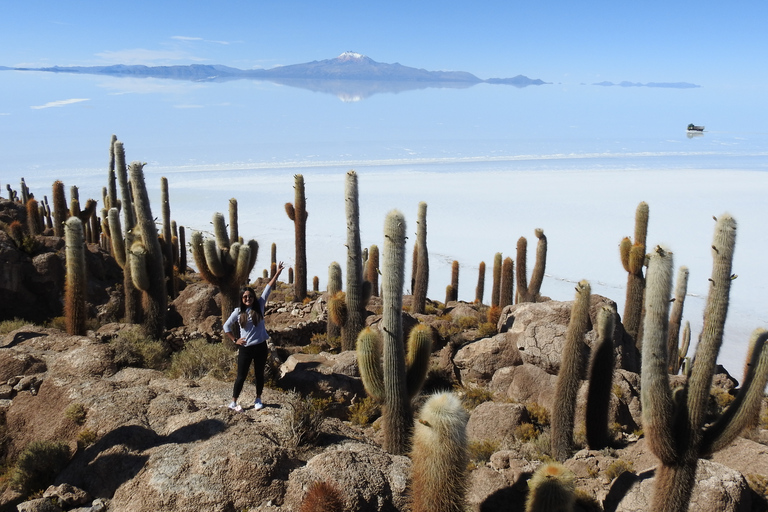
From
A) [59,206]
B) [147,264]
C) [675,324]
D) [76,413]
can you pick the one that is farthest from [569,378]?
[59,206]

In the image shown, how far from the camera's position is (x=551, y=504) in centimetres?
525

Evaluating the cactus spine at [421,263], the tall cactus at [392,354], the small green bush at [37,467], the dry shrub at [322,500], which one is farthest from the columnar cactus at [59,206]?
the dry shrub at [322,500]

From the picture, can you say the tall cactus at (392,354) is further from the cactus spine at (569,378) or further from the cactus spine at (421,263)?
the cactus spine at (421,263)

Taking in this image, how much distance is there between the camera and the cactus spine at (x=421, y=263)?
1716 cm

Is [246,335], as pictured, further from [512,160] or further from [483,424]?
[512,160]

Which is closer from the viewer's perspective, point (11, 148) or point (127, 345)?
point (127, 345)

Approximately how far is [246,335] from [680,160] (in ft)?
257

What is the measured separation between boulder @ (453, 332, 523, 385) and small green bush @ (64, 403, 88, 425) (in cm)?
648

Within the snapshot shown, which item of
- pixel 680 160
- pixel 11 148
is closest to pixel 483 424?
pixel 680 160

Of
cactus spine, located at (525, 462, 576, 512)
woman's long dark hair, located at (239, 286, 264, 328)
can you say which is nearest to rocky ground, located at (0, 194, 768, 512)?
cactus spine, located at (525, 462, 576, 512)

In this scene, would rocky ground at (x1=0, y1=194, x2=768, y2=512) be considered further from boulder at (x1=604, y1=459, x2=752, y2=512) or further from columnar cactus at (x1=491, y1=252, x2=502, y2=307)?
columnar cactus at (x1=491, y1=252, x2=502, y2=307)

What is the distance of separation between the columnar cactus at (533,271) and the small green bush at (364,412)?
8.76 meters

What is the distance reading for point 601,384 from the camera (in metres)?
8.38

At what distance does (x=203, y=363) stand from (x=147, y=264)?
146 inches
